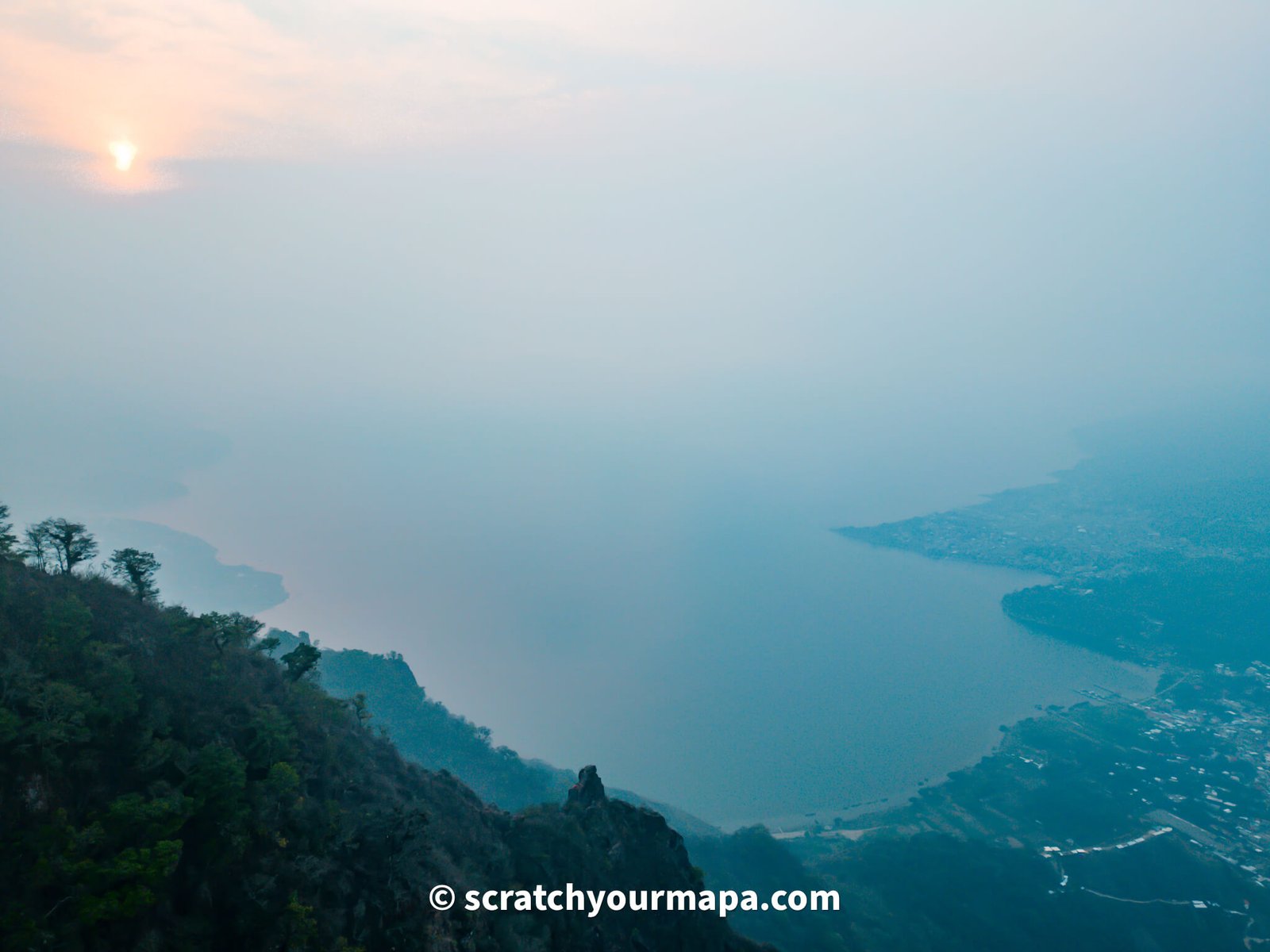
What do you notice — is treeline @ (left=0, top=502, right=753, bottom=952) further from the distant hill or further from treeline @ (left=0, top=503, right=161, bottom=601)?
the distant hill

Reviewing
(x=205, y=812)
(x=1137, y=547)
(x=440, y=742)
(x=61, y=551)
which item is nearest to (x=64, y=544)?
(x=61, y=551)

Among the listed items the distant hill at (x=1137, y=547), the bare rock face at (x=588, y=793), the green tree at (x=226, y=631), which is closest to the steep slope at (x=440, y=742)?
the bare rock face at (x=588, y=793)

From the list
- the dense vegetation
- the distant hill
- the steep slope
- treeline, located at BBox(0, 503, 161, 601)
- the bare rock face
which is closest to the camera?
the dense vegetation

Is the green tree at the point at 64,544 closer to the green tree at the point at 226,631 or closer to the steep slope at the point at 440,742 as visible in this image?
the green tree at the point at 226,631

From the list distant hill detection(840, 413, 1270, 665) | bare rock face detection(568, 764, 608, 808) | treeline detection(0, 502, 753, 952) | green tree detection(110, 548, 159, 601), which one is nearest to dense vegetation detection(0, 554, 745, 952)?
treeline detection(0, 502, 753, 952)

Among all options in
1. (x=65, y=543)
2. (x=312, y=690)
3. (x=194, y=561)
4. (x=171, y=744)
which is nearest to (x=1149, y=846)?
(x=312, y=690)
